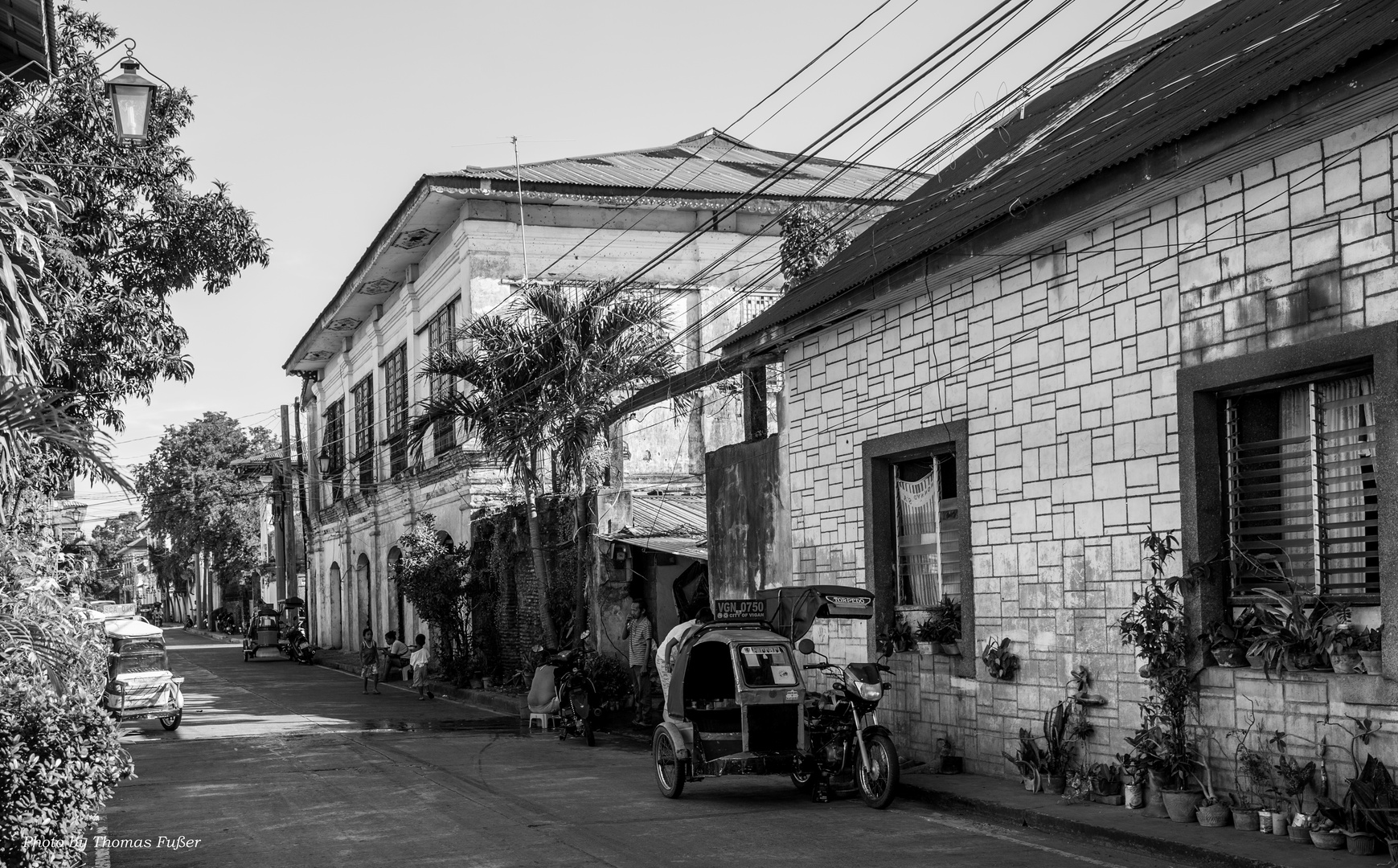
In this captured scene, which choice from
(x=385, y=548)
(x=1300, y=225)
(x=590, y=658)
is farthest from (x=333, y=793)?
(x=385, y=548)

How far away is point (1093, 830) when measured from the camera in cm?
988

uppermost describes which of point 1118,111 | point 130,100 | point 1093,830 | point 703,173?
point 703,173

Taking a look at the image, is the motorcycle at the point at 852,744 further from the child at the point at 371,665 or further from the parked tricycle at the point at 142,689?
the child at the point at 371,665

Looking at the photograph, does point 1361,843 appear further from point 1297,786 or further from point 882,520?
point 882,520

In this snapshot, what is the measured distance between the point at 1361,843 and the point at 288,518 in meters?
61.7

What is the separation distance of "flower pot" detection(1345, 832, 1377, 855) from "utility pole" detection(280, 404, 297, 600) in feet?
161

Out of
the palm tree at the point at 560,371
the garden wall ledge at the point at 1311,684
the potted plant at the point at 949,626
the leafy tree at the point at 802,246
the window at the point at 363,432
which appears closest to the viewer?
the garden wall ledge at the point at 1311,684

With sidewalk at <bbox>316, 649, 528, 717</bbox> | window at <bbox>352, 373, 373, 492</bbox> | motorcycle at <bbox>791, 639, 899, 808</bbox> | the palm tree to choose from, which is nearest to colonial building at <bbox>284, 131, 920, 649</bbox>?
the palm tree

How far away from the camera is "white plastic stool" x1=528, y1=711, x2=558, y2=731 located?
19956 millimetres

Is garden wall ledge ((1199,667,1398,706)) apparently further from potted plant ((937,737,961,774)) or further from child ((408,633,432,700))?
child ((408,633,432,700))

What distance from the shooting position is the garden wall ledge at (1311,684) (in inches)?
341

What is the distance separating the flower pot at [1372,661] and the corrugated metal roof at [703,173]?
19.2 metres

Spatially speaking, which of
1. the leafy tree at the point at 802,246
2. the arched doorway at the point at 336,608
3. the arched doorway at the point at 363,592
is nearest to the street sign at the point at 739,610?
the leafy tree at the point at 802,246

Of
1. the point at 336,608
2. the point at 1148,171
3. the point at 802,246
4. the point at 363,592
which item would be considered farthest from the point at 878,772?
the point at 336,608
